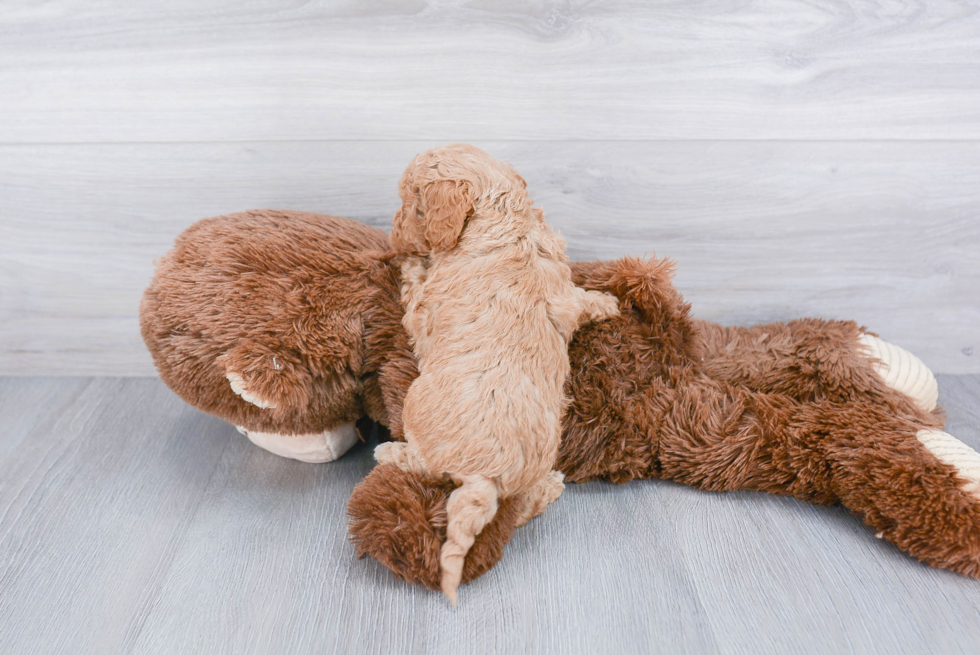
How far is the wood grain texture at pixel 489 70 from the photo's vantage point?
918 mm

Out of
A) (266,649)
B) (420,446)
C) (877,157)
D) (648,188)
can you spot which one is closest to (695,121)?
(648,188)

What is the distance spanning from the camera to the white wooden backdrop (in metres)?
0.93

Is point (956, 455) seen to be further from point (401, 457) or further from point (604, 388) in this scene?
point (401, 457)

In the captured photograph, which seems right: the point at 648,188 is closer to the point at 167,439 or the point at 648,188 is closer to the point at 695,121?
the point at 695,121

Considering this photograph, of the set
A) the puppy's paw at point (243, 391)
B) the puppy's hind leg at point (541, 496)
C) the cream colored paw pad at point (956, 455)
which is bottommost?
the puppy's hind leg at point (541, 496)

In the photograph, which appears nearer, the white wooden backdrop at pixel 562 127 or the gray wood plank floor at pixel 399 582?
the gray wood plank floor at pixel 399 582

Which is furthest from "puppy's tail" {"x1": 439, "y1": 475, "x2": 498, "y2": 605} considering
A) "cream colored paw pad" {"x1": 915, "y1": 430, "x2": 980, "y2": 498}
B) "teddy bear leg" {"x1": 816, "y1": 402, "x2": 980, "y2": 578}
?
"cream colored paw pad" {"x1": 915, "y1": 430, "x2": 980, "y2": 498}

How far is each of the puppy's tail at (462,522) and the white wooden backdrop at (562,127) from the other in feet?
1.64

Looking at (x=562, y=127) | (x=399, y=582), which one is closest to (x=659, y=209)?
(x=562, y=127)

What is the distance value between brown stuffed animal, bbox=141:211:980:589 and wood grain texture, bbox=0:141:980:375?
0.14 metres

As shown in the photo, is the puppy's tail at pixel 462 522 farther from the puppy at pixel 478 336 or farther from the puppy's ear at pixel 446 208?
the puppy's ear at pixel 446 208

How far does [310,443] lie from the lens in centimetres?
90

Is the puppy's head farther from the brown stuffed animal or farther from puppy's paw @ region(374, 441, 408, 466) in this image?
puppy's paw @ region(374, 441, 408, 466)

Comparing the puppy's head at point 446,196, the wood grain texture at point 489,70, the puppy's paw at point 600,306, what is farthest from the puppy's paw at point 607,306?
the wood grain texture at point 489,70
